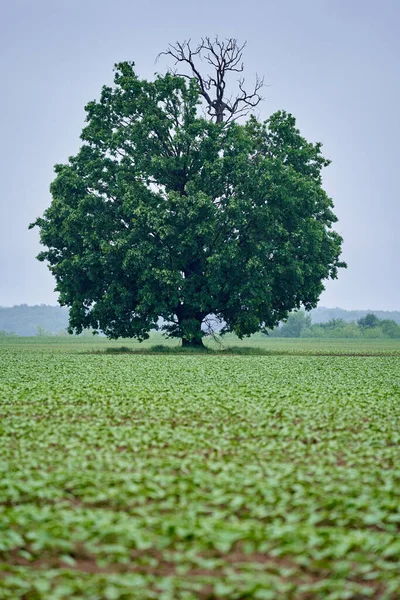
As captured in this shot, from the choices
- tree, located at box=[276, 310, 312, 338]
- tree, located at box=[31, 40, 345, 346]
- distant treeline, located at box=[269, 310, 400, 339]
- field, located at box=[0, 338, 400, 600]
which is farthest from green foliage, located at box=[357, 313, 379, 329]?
field, located at box=[0, 338, 400, 600]

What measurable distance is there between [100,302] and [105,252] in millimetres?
3091

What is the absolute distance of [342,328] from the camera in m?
118

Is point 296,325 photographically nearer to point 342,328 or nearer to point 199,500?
point 342,328

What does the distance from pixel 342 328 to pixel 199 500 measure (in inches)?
4436

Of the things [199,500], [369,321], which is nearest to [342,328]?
[369,321]

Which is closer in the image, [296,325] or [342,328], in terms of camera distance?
[342,328]

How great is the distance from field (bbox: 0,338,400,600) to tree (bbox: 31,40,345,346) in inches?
917

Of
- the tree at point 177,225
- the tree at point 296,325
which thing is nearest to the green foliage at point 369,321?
the tree at point 296,325

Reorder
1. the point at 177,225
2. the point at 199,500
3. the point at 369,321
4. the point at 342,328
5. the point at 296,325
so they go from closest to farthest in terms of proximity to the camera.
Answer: the point at 199,500
the point at 177,225
the point at 342,328
the point at 369,321
the point at 296,325

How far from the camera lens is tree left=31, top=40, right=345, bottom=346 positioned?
39625 mm

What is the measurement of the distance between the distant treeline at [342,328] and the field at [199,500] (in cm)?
9755

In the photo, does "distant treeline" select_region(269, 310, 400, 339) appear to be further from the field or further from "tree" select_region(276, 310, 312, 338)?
the field

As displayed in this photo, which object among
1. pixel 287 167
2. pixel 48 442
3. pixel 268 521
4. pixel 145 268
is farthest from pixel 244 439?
pixel 287 167

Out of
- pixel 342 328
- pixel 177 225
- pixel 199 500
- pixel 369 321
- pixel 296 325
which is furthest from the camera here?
pixel 296 325
